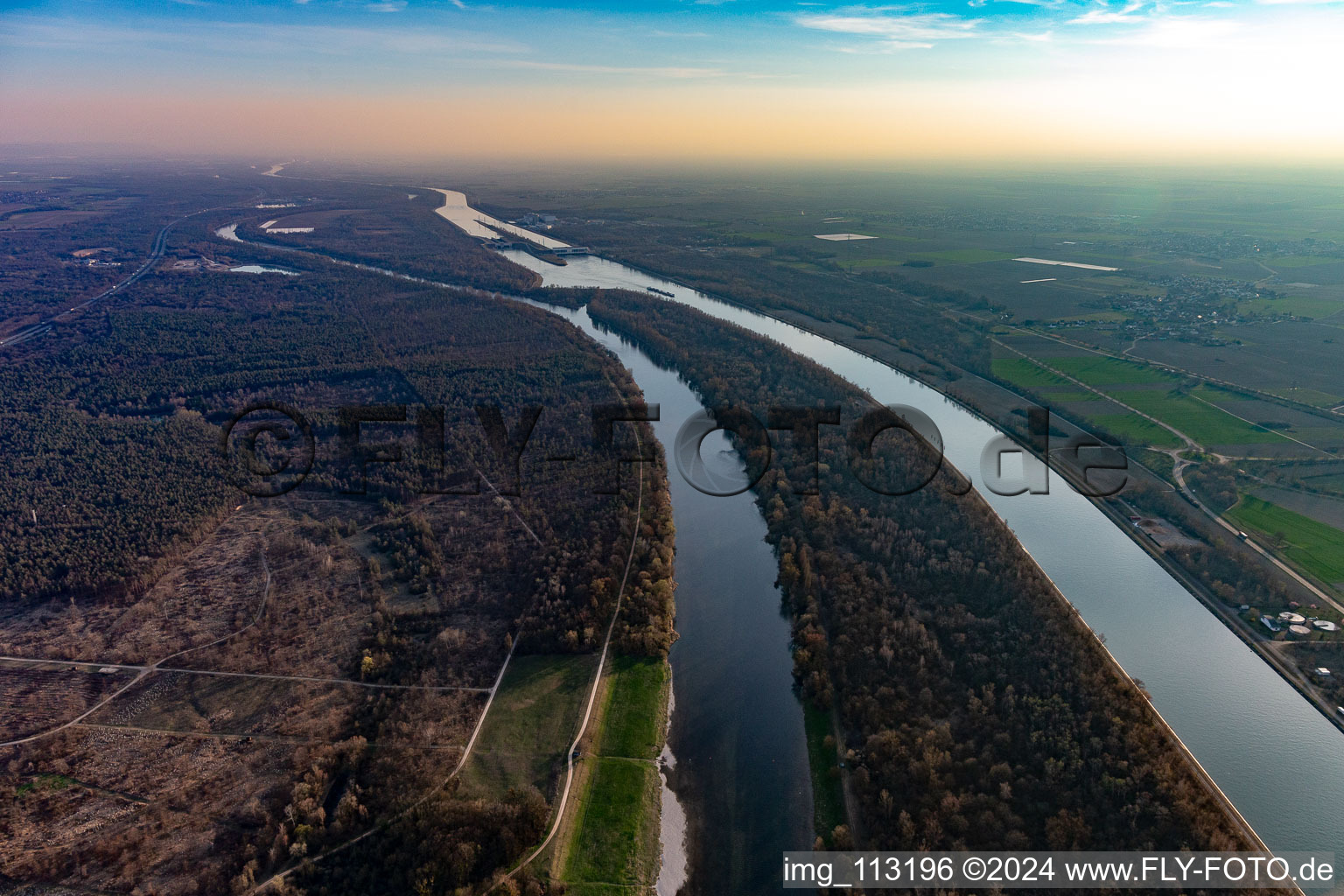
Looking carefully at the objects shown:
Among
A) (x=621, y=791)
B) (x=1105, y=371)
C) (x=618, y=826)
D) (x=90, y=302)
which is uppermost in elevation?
(x=90, y=302)

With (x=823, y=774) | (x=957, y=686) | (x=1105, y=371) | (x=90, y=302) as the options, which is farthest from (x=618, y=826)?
(x=90, y=302)

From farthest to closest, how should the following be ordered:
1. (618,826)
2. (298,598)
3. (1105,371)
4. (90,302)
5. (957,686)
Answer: (90,302), (1105,371), (298,598), (957,686), (618,826)

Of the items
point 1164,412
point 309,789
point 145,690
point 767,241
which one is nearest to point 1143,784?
point 309,789

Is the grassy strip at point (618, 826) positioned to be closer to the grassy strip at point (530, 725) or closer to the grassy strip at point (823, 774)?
the grassy strip at point (530, 725)

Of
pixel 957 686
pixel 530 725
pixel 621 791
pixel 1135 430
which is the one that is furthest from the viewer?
pixel 1135 430

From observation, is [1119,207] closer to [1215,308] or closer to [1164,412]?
[1215,308]

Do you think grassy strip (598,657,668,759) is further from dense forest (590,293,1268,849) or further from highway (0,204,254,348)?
highway (0,204,254,348)

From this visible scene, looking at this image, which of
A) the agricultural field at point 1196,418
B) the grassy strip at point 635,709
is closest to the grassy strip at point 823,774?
the grassy strip at point 635,709

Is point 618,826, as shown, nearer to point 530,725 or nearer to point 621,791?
point 621,791
